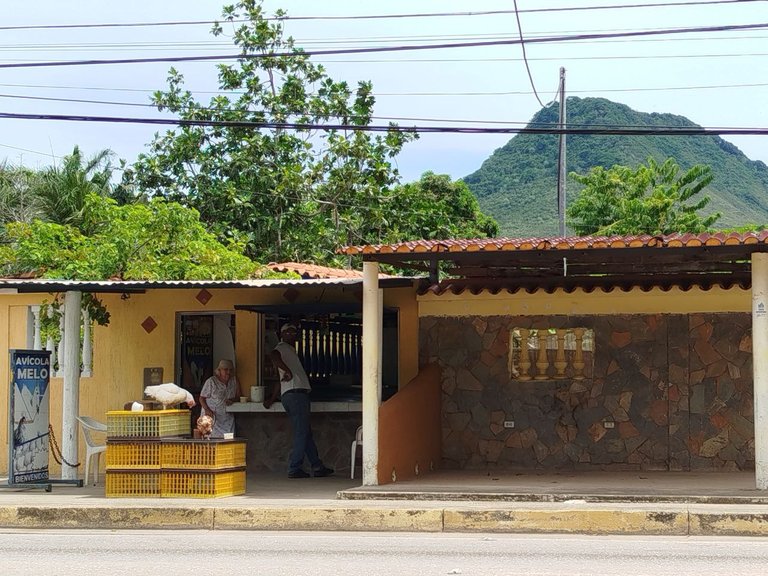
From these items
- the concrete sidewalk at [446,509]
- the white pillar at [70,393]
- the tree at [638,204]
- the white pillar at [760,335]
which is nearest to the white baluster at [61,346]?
the white pillar at [70,393]

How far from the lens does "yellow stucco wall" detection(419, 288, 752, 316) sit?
620 inches

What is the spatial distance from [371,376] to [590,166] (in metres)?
51.6

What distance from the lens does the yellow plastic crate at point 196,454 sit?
1334 centimetres

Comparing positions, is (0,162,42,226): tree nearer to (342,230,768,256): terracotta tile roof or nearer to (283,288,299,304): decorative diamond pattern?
(283,288,299,304): decorative diamond pattern

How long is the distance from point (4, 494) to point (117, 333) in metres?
3.46

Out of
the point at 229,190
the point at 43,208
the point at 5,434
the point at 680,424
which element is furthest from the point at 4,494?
the point at 43,208

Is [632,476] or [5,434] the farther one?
[5,434]

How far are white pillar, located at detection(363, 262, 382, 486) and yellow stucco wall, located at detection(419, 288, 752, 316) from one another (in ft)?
7.80

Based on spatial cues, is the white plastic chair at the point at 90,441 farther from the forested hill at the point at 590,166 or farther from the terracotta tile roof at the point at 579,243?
the forested hill at the point at 590,166

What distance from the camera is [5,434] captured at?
17016 millimetres

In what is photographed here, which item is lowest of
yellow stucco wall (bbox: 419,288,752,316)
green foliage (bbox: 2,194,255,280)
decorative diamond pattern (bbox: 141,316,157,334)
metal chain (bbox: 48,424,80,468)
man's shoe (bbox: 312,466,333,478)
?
man's shoe (bbox: 312,466,333,478)

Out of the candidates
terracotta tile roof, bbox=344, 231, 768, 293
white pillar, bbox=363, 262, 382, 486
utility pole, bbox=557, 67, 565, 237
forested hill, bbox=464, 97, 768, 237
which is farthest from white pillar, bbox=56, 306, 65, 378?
forested hill, bbox=464, 97, 768, 237

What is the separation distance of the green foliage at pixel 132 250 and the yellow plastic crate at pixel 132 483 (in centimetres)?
662

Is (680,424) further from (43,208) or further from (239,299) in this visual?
(43,208)
